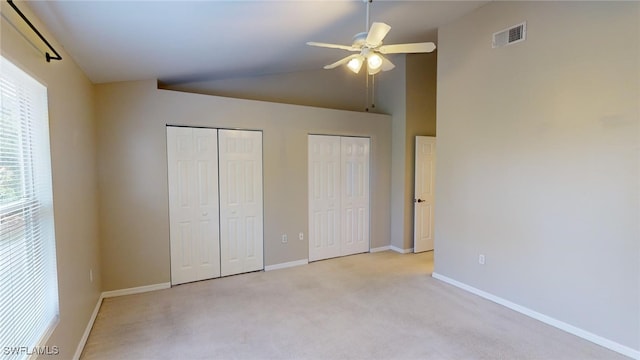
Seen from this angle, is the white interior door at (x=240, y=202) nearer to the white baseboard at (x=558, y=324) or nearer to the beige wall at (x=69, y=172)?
the beige wall at (x=69, y=172)

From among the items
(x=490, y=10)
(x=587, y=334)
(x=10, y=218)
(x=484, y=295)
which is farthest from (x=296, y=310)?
(x=490, y=10)

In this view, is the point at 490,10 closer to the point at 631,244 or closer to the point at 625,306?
the point at 631,244

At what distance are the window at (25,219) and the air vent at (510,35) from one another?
3988mm

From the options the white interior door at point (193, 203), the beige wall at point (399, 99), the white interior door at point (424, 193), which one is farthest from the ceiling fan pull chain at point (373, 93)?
the white interior door at point (193, 203)

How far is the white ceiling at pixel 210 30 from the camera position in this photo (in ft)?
6.95

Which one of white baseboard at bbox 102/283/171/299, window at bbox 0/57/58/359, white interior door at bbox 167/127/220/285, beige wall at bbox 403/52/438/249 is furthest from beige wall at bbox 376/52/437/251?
window at bbox 0/57/58/359

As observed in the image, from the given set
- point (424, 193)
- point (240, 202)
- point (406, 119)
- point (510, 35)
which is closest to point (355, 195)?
point (424, 193)

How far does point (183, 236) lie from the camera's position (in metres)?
4.00

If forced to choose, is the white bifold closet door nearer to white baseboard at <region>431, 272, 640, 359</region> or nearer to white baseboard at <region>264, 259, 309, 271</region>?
white baseboard at <region>264, 259, 309, 271</region>

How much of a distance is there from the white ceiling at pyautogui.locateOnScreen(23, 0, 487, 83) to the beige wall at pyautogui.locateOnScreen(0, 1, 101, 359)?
0.65ft

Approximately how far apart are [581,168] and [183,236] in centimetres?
425

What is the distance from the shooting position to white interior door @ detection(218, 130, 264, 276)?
4.22 metres

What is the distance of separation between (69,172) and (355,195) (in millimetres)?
3799

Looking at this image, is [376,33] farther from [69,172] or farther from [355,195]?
[355,195]
